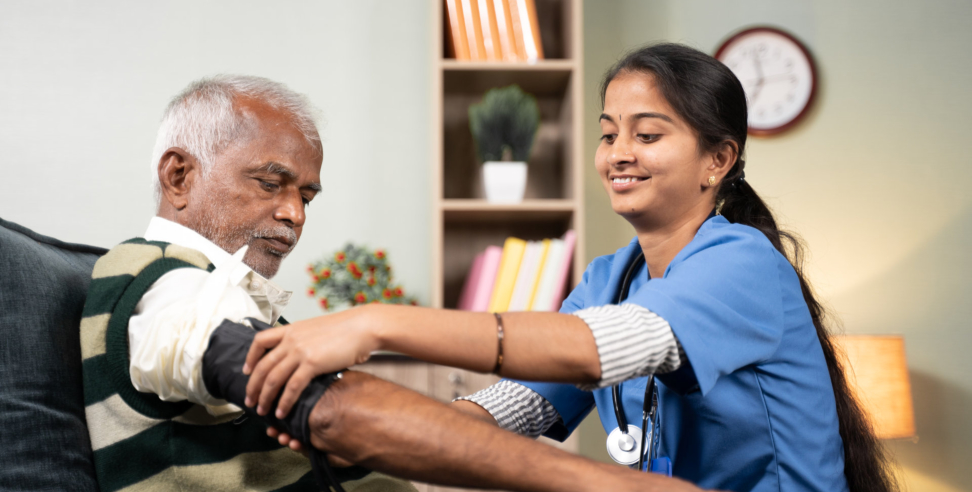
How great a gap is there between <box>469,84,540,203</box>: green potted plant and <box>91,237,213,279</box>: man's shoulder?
126cm

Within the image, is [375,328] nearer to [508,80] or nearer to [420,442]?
[420,442]

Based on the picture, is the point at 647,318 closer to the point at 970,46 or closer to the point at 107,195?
the point at 107,195

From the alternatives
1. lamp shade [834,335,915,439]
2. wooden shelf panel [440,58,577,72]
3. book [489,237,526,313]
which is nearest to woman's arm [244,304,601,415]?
book [489,237,526,313]

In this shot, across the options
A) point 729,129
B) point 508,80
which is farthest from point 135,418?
point 508,80

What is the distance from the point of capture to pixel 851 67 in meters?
2.53

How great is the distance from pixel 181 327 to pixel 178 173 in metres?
0.43

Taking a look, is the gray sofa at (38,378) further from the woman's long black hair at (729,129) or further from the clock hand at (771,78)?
the clock hand at (771,78)

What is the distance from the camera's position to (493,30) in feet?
7.04

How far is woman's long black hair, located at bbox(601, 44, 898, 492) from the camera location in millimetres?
1084

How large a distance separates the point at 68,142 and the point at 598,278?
2036 millimetres

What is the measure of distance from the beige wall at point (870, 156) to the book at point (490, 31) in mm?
509

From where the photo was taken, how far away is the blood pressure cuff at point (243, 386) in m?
0.74

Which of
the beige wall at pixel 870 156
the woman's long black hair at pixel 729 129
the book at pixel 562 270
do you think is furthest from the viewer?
the beige wall at pixel 870 156

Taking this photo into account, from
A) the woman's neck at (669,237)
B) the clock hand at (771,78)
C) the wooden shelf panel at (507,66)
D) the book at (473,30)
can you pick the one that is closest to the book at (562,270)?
the wooden shelf panel at (507,66)
